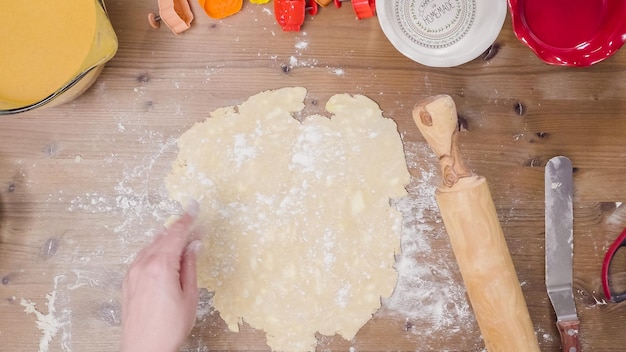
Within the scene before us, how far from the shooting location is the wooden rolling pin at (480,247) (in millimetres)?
906

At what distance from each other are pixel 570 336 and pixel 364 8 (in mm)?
694

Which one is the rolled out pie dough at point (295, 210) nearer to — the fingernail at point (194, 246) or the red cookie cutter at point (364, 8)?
the fingernail at point (194, 246)

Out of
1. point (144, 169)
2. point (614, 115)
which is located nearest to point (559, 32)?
point (614, 115)

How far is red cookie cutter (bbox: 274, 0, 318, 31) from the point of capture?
1.03 m

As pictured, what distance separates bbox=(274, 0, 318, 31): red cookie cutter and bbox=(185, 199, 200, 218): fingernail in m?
0.37

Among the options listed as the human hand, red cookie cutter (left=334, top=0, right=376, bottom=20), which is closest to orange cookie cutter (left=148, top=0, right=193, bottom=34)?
red cookie cutter (left=334, top=0, right=376, bottom=20)

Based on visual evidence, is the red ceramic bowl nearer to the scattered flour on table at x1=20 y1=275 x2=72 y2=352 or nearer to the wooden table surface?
the wooden table surface

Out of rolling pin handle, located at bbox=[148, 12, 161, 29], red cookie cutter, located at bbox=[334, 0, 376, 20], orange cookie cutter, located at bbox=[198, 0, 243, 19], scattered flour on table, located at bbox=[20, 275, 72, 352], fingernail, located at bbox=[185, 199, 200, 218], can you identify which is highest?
red cookie cutter, located at bbox=[334, 0, 376, 20]

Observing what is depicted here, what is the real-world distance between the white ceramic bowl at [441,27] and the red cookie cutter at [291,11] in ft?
0.48

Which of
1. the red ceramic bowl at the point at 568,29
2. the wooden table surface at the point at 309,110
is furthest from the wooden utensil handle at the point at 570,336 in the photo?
the red ceramic bowl at the point at 568,29

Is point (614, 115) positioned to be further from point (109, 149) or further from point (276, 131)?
point (109, 149)

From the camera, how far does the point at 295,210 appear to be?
3.47ft

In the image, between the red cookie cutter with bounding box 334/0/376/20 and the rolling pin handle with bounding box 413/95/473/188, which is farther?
the red cookie cutter with bounding box 334/0/376/20

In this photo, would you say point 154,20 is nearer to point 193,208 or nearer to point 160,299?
point 193,208
